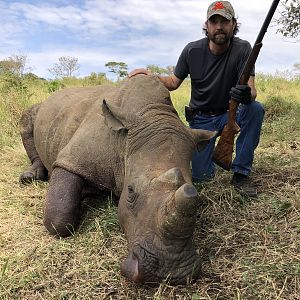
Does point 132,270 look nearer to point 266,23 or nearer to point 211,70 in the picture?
point 266,23

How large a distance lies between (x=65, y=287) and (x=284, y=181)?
2.94m

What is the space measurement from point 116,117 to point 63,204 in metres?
0.99

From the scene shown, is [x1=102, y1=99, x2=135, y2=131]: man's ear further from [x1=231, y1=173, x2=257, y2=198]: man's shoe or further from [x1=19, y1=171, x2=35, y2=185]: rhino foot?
[x1=19, y1=171, x2=35, y2=185]: rhino foot

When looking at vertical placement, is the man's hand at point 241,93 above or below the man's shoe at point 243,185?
above

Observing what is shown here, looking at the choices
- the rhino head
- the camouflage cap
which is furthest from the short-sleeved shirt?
the rhino head

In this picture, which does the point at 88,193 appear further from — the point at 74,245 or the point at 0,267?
the point at 0,267

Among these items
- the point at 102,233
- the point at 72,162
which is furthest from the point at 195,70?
the point at 102,233

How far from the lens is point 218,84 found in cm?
615

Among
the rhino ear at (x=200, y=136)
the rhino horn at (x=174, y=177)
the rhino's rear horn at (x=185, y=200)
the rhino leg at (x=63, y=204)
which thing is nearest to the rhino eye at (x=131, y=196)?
the rhino horn at (x=174, y=177)

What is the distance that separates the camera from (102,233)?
4.57 metres

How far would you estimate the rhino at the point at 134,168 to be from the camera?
328 cm

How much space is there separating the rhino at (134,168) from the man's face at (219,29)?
126 cm

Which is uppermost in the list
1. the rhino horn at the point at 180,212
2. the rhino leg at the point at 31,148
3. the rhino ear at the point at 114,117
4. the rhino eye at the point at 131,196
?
the rhino ear at the point at 114,117

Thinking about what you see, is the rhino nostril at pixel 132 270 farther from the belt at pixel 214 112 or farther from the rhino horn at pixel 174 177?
the belt at pixel 214 112
